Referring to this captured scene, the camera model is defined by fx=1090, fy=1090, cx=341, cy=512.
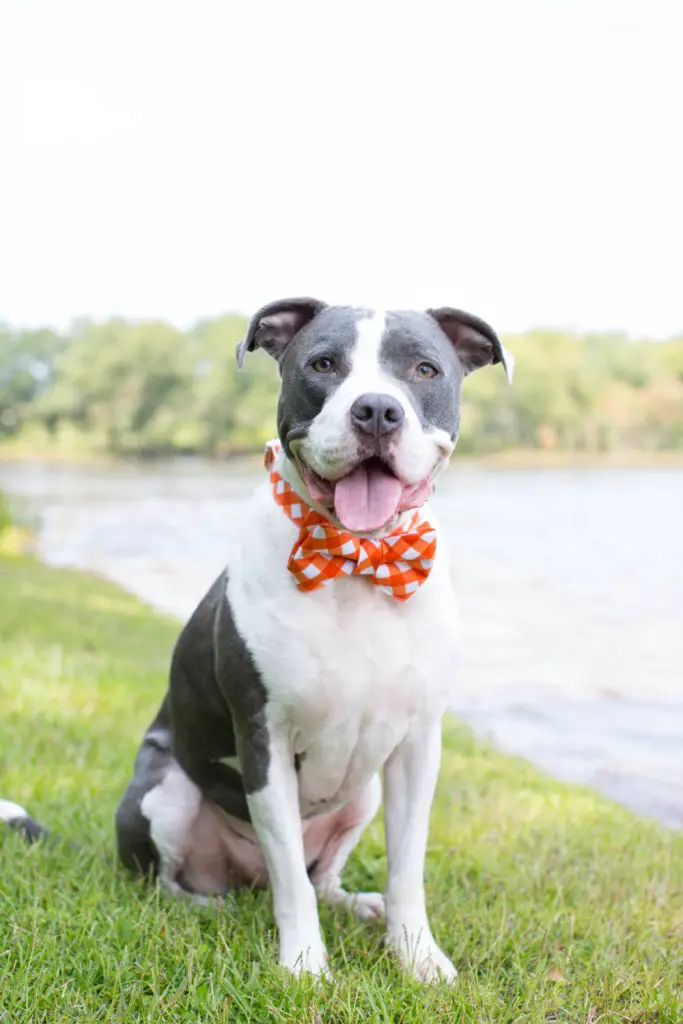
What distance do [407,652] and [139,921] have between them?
107cm

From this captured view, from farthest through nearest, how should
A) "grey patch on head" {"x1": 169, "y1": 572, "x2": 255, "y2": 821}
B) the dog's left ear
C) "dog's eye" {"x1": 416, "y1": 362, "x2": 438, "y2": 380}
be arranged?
"grey patch on head" {"x1": 169, "y1": 572, "x2": 255, "y2": 821} → the dog's left ear → "dog's eye" {"x1": 416, "y1": 362, "x2": 438, "y2": 380}

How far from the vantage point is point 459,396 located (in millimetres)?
2857

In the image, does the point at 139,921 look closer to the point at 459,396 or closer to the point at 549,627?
the point at 459,396

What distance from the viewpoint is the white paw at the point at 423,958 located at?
111 inches

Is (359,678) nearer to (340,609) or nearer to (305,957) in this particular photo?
(340,609)

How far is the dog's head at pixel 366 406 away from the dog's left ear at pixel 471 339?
0.05 meters

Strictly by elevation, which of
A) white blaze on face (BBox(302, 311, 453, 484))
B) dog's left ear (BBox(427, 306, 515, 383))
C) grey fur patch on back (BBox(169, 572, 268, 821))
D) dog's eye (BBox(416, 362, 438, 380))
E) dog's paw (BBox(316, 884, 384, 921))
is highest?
dog's left ear (BBox(427, 306, 515, 383))

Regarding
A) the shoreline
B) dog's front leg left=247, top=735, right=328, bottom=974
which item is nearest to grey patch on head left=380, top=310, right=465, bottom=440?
dog's front leg left=247, top=735, right=328, bottom=974

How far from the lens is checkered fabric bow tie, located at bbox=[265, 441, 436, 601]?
2.75 m

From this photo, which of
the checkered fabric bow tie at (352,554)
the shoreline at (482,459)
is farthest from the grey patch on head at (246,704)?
the shoreline at (482,459)

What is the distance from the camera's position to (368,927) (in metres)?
3.25

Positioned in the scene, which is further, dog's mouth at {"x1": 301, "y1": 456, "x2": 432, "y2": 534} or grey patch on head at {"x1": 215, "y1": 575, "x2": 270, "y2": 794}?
grey patch on head at {"x1": 215, "y1": 575, "x2": 270, "y2": 794}

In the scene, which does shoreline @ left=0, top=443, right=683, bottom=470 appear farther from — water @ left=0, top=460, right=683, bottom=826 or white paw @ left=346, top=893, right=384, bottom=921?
white paw @ left=346, top=893, right=384, bottom=921

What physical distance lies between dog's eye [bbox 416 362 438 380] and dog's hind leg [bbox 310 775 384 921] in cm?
130
